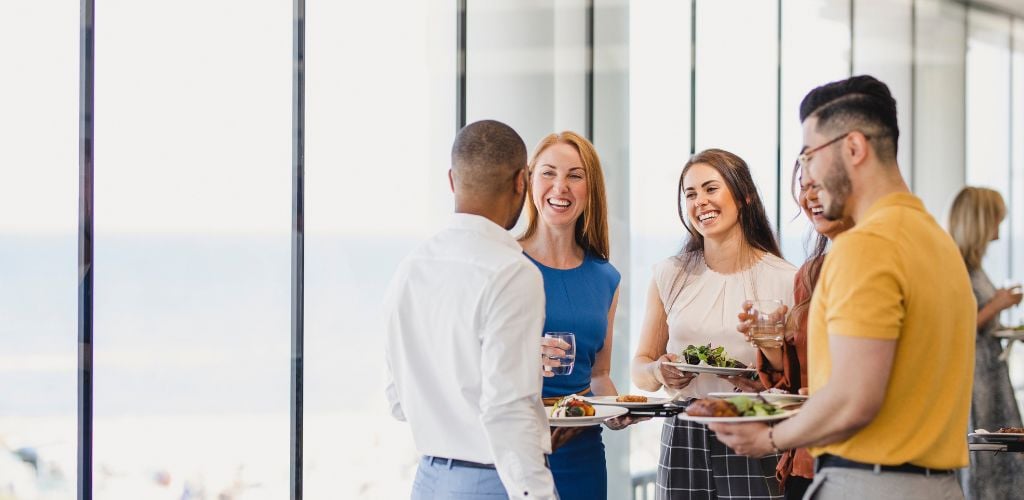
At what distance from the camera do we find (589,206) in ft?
10.5

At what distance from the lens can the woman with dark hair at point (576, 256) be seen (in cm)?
300

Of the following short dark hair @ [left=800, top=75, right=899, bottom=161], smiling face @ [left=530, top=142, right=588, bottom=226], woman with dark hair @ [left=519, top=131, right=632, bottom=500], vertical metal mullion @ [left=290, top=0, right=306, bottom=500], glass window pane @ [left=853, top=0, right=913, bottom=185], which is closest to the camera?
short dark hair @ [left=800, top=75, right=899, bottom=161]

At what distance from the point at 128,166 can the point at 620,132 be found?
9.00ft

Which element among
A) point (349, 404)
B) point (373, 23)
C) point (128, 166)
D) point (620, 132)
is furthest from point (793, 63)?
point (128, 166)

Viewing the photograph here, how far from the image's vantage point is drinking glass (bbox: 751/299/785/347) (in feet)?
8.62

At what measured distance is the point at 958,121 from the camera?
8.63 meters

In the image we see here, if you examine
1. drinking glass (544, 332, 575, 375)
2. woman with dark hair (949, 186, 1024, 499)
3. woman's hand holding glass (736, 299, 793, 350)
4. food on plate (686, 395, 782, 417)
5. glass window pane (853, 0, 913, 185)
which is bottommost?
woman with dark hair (949, 186, 1024, 499)

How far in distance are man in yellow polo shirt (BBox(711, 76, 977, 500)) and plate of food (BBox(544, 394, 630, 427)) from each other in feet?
1.83

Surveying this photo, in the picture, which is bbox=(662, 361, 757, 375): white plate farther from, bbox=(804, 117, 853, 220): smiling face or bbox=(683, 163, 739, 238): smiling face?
bbox=(804, 117, 853, 220): smiling face

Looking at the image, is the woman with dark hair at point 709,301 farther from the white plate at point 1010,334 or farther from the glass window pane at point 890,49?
the glass window pane at point 890,49

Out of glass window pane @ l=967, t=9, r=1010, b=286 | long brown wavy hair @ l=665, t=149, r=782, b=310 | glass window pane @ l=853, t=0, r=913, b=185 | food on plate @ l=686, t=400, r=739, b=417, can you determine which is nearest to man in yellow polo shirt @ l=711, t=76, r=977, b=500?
food on plate @ l=686, t=400, r=739, b=417

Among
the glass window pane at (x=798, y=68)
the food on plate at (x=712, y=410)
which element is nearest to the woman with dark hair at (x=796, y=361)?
the food on plate at (x=712, y=410)

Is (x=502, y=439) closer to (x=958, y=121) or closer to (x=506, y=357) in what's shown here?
(x=506, y=357)

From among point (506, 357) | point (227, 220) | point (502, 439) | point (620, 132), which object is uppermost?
point (620, 132)
